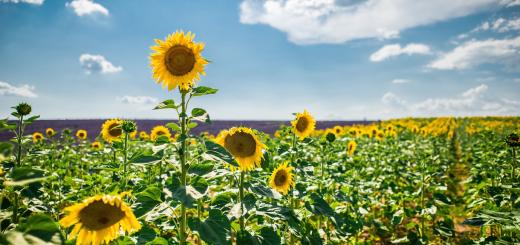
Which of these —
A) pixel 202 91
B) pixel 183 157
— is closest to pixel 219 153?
pixel 183 157

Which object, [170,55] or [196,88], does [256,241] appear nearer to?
[196,88]

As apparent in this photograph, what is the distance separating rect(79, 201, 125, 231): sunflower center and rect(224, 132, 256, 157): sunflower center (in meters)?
1.08

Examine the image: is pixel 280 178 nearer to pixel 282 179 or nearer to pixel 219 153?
pixel 282 179

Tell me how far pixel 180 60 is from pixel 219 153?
0.82 meters

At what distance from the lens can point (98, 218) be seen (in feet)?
5.93

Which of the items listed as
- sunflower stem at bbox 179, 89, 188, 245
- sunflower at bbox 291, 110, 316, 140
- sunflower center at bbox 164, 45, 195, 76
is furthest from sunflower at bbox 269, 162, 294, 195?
sunflower center at bbox 164, 45, 195, 76

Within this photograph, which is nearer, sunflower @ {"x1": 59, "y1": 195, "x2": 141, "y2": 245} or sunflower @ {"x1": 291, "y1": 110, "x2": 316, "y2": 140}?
sunflower @ {"x1": 59, "y1": 195, "x2": 141, "y2": 245}

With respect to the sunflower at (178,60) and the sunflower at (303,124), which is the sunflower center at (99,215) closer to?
the sunflower at (178,60)

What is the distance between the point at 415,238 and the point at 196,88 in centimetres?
382

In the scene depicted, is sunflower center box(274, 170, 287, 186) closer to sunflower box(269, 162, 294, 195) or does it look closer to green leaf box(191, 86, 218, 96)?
sunflower box(269, 162, 294, 195)

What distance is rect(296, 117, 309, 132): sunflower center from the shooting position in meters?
4.35

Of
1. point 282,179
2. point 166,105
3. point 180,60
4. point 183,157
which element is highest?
point 180,60

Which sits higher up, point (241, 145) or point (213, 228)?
point (241, 145)

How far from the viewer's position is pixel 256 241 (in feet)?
6.93
